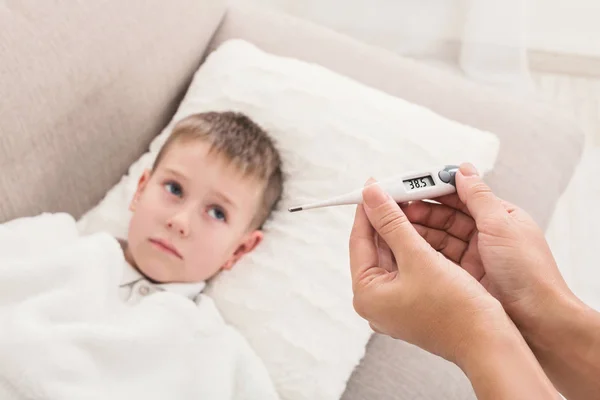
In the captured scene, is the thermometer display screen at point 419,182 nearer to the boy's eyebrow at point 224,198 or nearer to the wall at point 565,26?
the boy's eyebrow at point 224,198

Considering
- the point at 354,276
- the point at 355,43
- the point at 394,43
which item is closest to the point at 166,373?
the point at 354,276

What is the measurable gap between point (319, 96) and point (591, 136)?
1.10 meters

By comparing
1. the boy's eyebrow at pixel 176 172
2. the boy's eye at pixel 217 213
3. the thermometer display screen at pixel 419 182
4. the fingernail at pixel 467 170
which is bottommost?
the boy's eye at pixel 217 213

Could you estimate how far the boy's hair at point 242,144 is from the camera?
1.15 meters

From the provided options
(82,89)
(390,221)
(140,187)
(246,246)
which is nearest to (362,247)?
(390,221)

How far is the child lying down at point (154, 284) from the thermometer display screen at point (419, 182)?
36cm

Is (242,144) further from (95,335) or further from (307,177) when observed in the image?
(95,335)

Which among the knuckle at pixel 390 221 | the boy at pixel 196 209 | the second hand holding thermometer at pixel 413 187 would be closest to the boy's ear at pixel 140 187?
the boy at pixel 196 209

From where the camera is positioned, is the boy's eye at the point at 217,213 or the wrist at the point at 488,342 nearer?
the wrist at the point at 488,342

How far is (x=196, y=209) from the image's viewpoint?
111cm

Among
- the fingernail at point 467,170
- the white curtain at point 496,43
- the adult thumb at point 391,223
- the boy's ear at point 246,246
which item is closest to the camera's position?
the adult thumb at point 391,223

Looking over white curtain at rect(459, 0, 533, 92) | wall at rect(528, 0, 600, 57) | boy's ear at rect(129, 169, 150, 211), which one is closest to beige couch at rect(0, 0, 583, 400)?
boy's ear at rect(129, 169, 150, 211)

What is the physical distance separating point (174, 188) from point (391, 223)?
1.60 ft

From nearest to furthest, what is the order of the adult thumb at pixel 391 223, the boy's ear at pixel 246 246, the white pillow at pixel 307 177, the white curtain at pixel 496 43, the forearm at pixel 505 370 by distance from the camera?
the forearm at pixel 505 370
the adult thumb at pixel 391 223
the white pillow at pixel 307 177
the boy's ear at pixel 246 246
the white curtain at pixel 496 43
